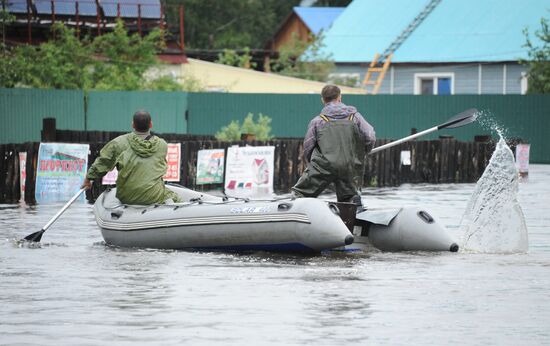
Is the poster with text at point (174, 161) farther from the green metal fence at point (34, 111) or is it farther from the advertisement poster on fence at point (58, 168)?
the green metal fence at point (34, 111)

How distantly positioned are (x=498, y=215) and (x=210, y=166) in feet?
34.2

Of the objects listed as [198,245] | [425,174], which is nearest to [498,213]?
[198,245]

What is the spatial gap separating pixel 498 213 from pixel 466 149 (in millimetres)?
16390

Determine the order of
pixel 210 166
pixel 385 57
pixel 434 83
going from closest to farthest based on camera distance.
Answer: pixel 210 166 → pixel 434 83 → pixel 385 57

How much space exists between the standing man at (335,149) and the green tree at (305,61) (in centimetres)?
3806

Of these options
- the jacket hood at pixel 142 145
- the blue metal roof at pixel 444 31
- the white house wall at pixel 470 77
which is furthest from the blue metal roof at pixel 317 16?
the jacket hood at pixel 142 145

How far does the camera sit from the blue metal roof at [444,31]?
51688 millimetres

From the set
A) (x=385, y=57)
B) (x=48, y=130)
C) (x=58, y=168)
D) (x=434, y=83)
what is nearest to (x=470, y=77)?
(x=434, y=83)

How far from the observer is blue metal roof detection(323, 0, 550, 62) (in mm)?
51688

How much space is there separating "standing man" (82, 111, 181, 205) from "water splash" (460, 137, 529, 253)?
145 inches

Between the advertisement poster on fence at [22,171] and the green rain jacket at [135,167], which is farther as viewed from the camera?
the advertisement poster on fence at [22,171]

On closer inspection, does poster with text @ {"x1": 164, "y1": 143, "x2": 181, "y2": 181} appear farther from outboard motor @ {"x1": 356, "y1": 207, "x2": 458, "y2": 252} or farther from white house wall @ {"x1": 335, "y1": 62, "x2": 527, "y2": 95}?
white house wall @ {"x1": 335, "y1": 62, "x2": 527, "y2": 95}

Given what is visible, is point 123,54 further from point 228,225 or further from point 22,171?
point 228,225

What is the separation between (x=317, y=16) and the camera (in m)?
69.5
